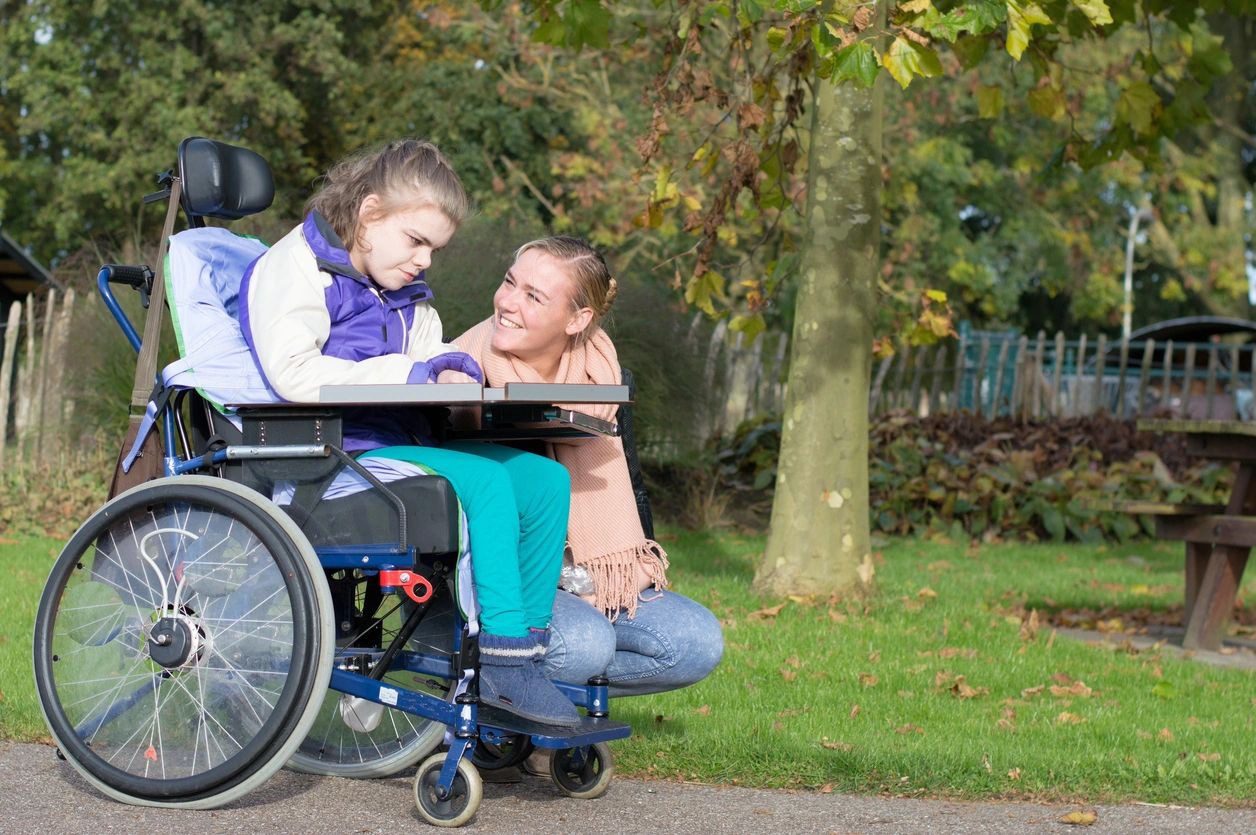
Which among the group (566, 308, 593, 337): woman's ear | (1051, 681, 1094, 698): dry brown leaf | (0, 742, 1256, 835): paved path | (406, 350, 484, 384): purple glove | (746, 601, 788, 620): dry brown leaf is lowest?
(0, 742, 1256, 835): paved path

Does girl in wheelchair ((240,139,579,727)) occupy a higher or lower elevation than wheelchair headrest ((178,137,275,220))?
lower

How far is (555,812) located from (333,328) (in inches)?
49.6

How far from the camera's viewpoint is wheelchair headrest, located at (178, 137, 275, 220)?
3.90 meters

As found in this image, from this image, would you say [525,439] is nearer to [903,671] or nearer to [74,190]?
[903,671]

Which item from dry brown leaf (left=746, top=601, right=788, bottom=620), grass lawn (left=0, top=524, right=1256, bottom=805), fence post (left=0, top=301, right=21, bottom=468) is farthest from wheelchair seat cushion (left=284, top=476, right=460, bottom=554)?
fence post (left=0, top=301, right=21, bottom=468)

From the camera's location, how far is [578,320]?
154 inches

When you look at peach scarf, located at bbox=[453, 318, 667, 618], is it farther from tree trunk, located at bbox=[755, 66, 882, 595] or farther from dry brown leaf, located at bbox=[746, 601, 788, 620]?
tree trunk, located at bbox=[755, 66, 882, 595]

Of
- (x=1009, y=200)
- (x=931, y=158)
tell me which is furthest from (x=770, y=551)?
(x=1009, y=200)

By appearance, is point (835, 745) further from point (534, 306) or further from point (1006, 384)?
point (1006, 384)

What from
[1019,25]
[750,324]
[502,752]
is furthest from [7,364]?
[502,752]

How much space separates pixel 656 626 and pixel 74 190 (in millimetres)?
24796

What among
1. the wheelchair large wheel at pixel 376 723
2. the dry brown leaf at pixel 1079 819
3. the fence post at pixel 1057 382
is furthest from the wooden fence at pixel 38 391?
the fence post at pixel 1057 382

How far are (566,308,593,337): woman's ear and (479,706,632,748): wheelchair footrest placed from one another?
0.95 metres

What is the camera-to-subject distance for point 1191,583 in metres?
7.38
